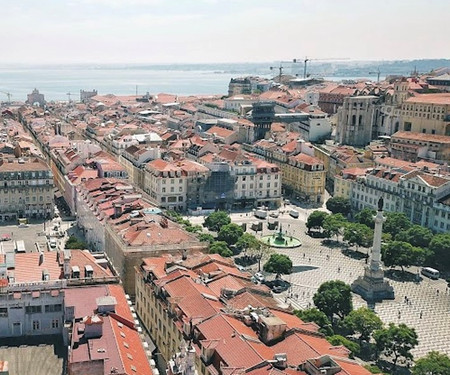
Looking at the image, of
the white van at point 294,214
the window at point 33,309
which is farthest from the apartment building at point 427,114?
the window at point 33,309

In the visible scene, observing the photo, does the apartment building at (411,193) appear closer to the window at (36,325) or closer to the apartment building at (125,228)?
the apartment building at (125,228)

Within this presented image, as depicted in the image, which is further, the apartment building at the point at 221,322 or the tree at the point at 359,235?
the tree at the point at 359,235

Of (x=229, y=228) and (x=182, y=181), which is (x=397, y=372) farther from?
(x=182, y=181)

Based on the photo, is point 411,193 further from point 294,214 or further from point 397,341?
point 397,341

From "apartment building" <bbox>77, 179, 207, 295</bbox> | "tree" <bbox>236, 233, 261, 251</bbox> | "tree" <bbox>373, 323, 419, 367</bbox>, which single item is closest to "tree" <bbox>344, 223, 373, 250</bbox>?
"tree" <bbox>236, 233, 261, 251</bbox>

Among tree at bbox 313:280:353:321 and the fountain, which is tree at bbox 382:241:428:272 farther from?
tree at bbox 313:280:353:321

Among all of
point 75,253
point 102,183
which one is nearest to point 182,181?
point 102,183
